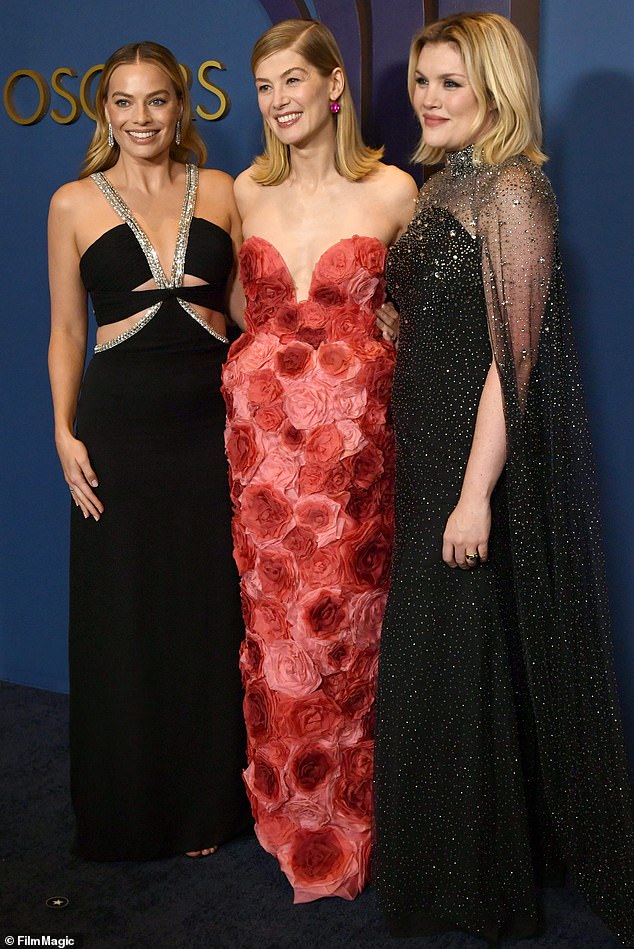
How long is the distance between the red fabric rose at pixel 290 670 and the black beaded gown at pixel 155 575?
207 millimetres

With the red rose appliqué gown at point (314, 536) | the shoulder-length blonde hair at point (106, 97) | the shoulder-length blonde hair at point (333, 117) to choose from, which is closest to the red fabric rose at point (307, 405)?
the red rose appliqué gown at point (314, 536)

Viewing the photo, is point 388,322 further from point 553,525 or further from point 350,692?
point 350,692

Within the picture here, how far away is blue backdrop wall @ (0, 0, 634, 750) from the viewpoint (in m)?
2.51

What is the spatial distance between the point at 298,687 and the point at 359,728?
0.56 ft

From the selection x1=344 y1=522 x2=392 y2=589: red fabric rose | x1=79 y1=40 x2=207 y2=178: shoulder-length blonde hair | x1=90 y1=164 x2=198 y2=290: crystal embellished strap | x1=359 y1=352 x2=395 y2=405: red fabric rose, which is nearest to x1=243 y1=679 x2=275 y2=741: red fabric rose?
x1=344 y1=522 x2=392 y2=589: red fabric rose

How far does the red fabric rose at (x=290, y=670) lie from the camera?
2.33 m

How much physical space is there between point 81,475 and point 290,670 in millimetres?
641

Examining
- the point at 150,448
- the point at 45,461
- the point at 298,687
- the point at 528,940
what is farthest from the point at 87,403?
the point at 528,940

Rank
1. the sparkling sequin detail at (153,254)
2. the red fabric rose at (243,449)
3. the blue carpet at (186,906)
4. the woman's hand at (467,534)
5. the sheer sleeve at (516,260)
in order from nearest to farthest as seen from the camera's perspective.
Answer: the sheer sleeve at (516,260), the woman's hand at (467,534), the blue carpet at (186,906), the red fabric rose at (243,449), the sparkling sequin detail at (153,254)

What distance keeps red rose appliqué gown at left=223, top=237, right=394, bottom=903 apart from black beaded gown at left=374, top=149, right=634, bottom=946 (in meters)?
0.09

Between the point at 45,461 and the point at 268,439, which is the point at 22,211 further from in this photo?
the point at 268,439

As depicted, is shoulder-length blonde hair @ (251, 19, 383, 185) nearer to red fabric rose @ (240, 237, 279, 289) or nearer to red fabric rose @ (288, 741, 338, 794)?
red fabric rose @ (240, 237, 279, 289)

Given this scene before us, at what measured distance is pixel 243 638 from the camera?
2.57m

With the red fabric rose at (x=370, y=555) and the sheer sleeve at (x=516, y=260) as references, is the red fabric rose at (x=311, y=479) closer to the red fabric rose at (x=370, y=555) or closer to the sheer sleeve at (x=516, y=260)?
the red fabric rose at (x=370, y=555)
